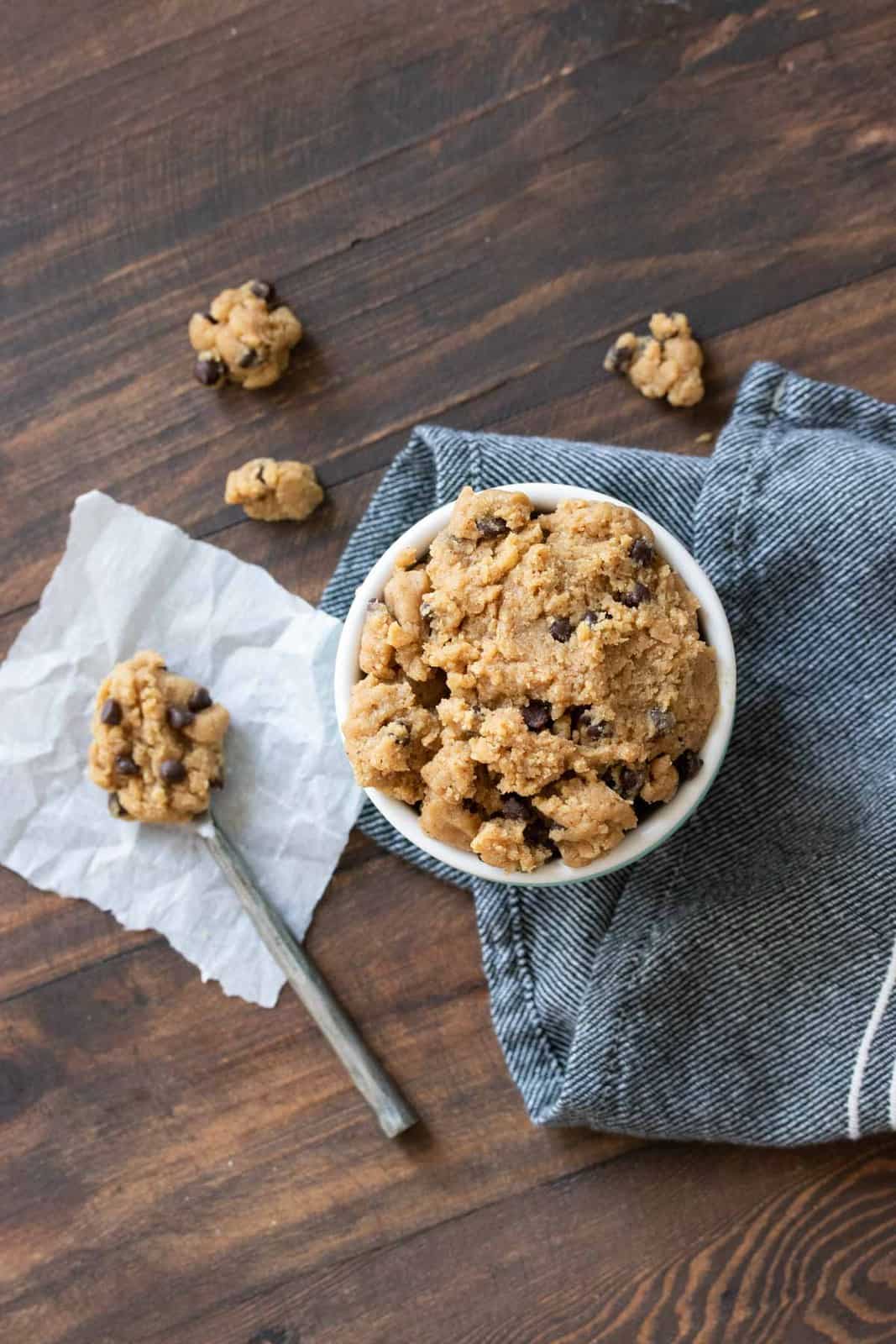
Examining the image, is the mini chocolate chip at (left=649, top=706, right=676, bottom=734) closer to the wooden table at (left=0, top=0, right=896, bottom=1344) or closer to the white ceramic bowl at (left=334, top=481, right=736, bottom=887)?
the white ceramic bowl at (left=334, top=481, right=736, bottom=887)

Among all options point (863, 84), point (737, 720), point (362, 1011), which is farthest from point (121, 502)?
point (863, 84)

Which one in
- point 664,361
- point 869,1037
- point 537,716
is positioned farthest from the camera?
point 664,361

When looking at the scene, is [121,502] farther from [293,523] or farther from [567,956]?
[567,956]

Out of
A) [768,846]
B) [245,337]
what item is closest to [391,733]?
[768,846]

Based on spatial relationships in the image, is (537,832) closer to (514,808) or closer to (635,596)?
(514,808)

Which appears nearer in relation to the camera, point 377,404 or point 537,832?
point 537,832

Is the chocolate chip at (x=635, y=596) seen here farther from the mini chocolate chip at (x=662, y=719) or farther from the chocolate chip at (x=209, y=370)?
the chocolate chip at (x=209, y=370)
